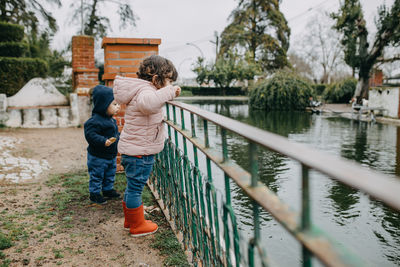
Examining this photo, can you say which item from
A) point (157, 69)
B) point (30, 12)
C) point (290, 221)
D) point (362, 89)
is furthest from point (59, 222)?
point (362, 89)

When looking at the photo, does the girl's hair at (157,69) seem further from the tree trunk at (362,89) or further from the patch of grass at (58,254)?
the tree trunk at (362,89)

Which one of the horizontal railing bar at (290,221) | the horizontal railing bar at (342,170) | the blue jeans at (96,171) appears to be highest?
the horizontal railing bar at (342,170)

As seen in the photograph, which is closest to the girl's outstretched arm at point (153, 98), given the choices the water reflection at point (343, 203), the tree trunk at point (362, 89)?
the water reflection at point (343, 203)

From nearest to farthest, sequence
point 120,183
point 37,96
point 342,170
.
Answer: point 342,170 < point 120,183 < point 37,96

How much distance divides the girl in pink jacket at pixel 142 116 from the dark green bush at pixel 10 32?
33.7ft

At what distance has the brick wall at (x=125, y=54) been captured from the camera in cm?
412

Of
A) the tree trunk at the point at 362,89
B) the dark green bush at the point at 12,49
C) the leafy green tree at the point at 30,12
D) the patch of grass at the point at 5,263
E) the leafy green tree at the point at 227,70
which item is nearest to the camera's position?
the patch of grass at the point at 5,263

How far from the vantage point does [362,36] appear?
912 inches

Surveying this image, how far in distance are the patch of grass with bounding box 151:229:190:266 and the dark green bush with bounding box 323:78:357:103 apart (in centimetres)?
2981

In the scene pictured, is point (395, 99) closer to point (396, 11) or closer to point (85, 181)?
point (396, 11)

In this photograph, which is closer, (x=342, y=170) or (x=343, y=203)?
(x=342, y=170)

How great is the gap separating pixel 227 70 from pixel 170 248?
39100mm

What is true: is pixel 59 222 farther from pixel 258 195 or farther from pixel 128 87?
pixel 258 195

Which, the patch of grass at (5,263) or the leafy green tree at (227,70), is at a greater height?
the leafy green tree at (227,70)
